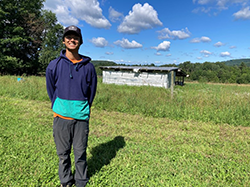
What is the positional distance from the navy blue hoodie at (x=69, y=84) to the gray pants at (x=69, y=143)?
138mm

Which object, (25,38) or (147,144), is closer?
(147,144)

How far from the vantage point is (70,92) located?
2154 mm

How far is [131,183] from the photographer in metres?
2.57

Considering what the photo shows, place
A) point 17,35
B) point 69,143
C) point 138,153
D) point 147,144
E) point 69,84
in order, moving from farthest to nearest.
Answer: point 17,35 → point 147,144 → point 138,153 → point 69,143 → point 69,84

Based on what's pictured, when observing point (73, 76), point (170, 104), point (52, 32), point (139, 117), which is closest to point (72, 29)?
point (73, 76)

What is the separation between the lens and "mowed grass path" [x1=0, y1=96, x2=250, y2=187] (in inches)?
105

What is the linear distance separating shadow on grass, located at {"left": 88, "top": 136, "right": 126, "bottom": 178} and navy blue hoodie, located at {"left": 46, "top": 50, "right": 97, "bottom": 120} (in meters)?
1.31

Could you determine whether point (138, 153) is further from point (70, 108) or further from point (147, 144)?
point (70, 108)

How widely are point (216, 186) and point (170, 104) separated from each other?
4.68 meters

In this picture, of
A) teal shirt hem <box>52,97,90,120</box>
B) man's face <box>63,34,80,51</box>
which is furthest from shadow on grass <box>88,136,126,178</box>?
man's face <box>63,34,80,51</box>

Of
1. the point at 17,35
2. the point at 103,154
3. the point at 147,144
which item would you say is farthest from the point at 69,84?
the point at 17,35

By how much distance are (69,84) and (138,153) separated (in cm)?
231

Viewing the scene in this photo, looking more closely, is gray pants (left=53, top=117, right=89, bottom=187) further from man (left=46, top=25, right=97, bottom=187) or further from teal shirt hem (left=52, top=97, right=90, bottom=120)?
teal shirt hem (left=52, top=97, right=90, bottom=120)

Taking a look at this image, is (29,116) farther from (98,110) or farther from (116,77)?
(116,77)
